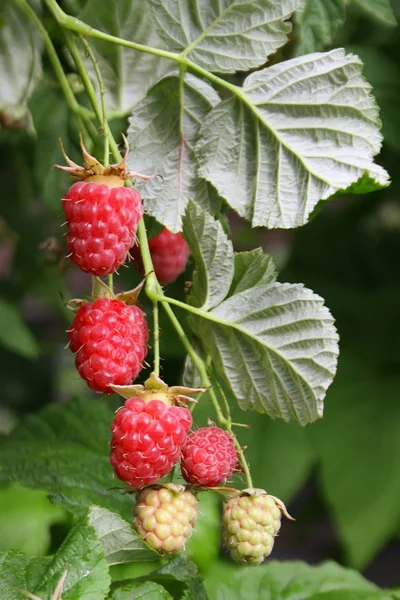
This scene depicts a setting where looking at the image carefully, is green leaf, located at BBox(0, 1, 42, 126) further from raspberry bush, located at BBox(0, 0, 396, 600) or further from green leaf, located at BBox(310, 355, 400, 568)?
green leaf, located at BBox(310, 355, 400, 568)

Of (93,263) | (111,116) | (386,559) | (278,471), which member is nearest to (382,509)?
(278,471)

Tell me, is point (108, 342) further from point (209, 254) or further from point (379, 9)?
point (379, 9)

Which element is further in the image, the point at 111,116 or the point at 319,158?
the point at 111,116

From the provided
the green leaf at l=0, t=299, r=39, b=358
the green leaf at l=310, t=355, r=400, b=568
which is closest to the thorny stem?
the green leaf at l=0, t=299, r=39, b=358

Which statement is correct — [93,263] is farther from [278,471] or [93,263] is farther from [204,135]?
[278,471]

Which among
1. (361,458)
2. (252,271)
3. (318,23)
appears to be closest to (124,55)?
(318,23)

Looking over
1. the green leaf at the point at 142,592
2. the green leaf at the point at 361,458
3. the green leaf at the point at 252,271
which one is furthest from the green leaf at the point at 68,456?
the green leaf at the point at 361,458

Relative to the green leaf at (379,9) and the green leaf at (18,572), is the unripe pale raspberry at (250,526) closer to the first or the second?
the green leaf at (18,572)
